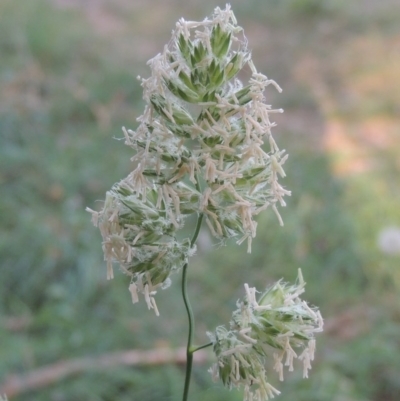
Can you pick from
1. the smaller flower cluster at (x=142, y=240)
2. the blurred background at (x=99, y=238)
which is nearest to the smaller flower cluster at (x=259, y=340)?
the smaller flower cluster at (x=142, y=240)

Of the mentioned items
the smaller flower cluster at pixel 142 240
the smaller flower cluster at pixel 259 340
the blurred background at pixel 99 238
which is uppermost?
the blurred background at pixel 99 238

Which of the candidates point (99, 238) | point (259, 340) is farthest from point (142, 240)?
point (99, 238)

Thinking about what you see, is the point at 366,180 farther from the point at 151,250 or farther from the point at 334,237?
the point at 151,250

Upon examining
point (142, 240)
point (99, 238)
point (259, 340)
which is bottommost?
point (259, 340)

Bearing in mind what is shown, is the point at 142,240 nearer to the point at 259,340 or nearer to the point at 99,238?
the point at 259,340

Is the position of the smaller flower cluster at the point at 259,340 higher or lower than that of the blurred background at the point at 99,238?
lower

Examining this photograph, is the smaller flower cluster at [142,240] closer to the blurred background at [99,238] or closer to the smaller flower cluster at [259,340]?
the smaller flower cluster at [259,340]
